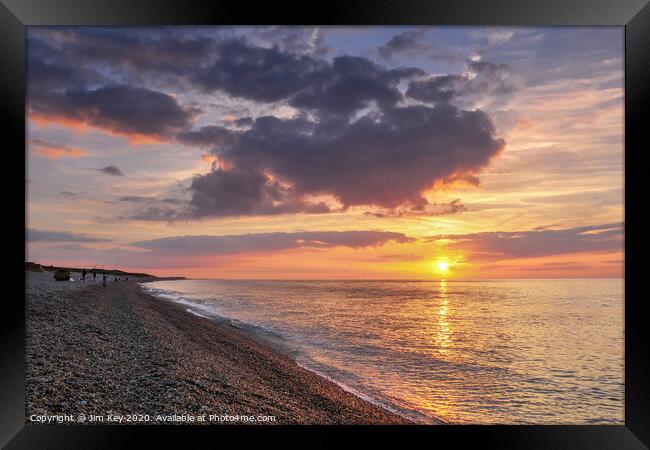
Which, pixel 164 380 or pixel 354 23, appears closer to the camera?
pixel 354 23

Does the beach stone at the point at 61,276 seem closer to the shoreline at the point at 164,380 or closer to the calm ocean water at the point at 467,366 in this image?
the calm ocean water at the point at 467,366

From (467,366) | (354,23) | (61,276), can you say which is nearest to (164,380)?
(354,23)

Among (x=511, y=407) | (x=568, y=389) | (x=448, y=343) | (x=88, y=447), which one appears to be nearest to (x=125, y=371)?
(x=88, y=447)

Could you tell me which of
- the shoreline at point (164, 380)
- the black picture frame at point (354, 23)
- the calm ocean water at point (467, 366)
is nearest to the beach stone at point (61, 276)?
the calm ocean water at point (467, 366)

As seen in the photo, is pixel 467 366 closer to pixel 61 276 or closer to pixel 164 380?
pixel 164 380

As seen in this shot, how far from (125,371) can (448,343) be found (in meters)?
16.1

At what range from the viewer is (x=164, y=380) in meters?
7.39

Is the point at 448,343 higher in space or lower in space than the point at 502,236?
lower

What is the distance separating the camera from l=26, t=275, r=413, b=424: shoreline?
6211 millimetres

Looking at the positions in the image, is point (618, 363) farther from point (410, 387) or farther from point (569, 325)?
point (569, 325)

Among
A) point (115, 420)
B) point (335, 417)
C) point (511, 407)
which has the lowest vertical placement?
point (511, 407)

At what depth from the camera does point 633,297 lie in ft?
15.9

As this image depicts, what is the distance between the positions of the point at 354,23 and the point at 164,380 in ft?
22.6

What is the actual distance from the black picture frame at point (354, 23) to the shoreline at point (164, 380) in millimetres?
1200
